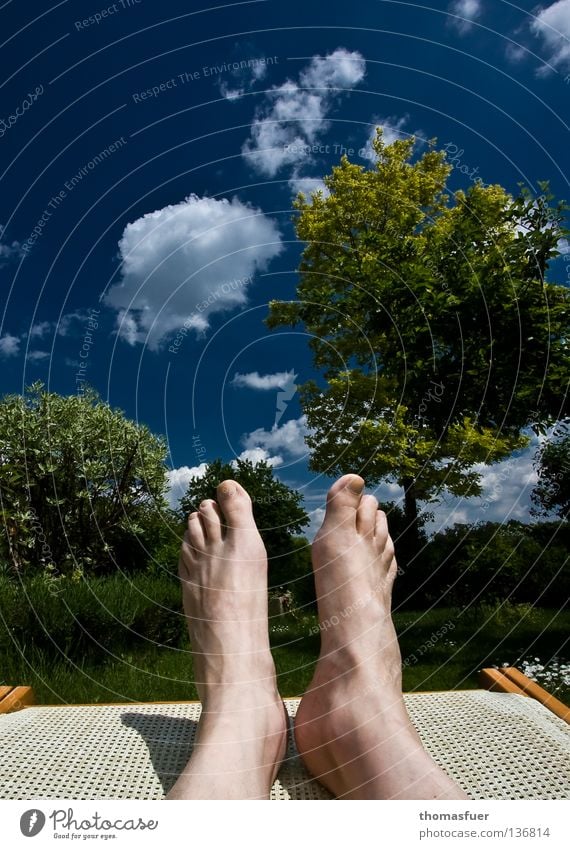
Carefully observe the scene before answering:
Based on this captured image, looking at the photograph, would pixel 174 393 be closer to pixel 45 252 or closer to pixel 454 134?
pixel 45 252

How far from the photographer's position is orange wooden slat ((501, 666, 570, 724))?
59.5 inches

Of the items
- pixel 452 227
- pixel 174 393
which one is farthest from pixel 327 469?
pixel 174 393

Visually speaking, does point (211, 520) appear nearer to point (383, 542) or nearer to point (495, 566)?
point (383, 542)

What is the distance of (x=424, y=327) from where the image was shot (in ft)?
9.84

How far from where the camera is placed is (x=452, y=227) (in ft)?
11.6

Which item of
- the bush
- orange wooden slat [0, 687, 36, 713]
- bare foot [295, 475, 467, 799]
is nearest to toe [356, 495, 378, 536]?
bare foot [295, 475, 467, 799]

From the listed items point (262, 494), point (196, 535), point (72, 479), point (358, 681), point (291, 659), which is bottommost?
point (358, 681)

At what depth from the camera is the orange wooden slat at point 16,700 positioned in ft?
5.23

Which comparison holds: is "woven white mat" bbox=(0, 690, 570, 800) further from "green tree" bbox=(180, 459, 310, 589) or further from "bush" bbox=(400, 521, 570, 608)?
"bush" bbox=(400, 521, 570, 608)

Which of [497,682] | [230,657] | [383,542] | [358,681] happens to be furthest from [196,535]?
[497,682]

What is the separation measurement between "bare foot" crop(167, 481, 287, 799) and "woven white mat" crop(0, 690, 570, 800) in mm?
82

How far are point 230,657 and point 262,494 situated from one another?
7.94 feet

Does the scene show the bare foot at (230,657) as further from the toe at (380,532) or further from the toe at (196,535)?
the toe at (380,532)

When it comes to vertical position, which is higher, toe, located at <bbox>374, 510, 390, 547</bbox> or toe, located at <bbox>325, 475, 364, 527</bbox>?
toe, located at <bbox>325, 475, 364, 527</bbox>
